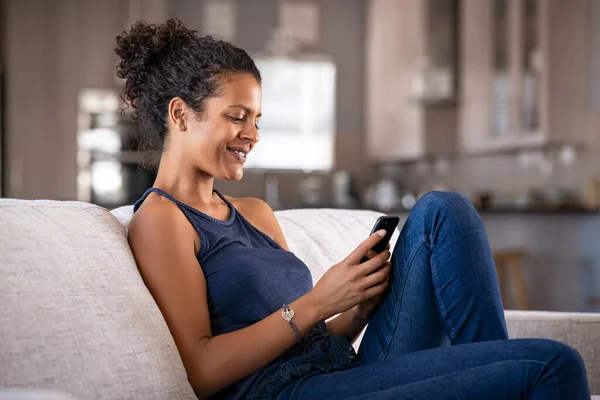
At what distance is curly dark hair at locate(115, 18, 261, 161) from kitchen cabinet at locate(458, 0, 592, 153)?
9.53ft

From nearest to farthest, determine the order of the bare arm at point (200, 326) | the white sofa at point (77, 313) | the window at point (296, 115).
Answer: the white sofa at point (77, 313) → the bare arm at point (200, 326) → the window at point (296, 115)

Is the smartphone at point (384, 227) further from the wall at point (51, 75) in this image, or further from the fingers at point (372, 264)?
the wall at point (51, 75)

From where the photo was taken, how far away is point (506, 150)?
468cm

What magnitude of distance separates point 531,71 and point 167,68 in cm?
310

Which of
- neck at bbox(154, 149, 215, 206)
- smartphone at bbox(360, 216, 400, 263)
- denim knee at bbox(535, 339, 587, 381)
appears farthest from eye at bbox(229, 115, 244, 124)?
denim knee at bbox(535, 339, 587, 381)

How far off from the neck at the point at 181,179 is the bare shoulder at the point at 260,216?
161mm

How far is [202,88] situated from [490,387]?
78 centimetres

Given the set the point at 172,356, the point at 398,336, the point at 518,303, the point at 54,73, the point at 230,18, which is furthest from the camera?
the point at 230,18

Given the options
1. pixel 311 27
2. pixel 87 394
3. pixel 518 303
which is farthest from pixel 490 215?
pixel 87 394

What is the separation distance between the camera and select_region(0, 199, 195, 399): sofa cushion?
1139 millimetres

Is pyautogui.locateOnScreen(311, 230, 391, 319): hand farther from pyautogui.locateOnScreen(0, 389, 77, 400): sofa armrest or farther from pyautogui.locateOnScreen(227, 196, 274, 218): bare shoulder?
pyautogui.locateOnScreen(0, 389, 77, 400): sofa armrest

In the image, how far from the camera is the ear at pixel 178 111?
155cm

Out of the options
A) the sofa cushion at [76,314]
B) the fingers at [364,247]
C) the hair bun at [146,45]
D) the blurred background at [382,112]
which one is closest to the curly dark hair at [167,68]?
the hair bun at [146,45]

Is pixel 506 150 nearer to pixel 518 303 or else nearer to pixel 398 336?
pixel 518 303
